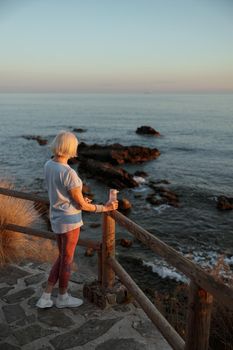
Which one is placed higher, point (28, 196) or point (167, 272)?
point (28, 196)

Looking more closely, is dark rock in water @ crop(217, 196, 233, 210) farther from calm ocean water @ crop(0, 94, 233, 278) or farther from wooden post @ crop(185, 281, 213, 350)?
wooden post @ crop(185, 281, 213, 350)

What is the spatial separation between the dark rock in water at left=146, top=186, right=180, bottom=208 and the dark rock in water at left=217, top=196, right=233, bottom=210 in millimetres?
1931

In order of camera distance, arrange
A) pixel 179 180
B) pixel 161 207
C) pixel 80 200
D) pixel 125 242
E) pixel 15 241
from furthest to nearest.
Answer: pixel 179 180 → pixel 161 207 → pixel 125 242 → pixel 15 241 → pixel 80 200

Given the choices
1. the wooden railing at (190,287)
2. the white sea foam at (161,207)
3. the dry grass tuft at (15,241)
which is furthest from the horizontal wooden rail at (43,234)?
the white sea foam at (161,207)

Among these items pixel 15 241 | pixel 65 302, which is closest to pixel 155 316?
pixel 65 302

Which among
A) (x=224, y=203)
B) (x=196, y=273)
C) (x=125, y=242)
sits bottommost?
(x=125, y=242)

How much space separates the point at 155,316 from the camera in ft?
10.6

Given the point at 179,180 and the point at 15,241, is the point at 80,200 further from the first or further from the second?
the point at 179,180

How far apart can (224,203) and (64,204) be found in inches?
548

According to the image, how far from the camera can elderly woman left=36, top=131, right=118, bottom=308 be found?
3.54 meters

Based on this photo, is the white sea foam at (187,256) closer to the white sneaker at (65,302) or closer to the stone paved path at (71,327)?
the stone paved path at (71,327)

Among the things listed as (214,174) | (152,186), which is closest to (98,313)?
(152,186)

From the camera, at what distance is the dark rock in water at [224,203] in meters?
16.2

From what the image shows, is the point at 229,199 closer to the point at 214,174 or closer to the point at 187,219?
the point at 187,219
